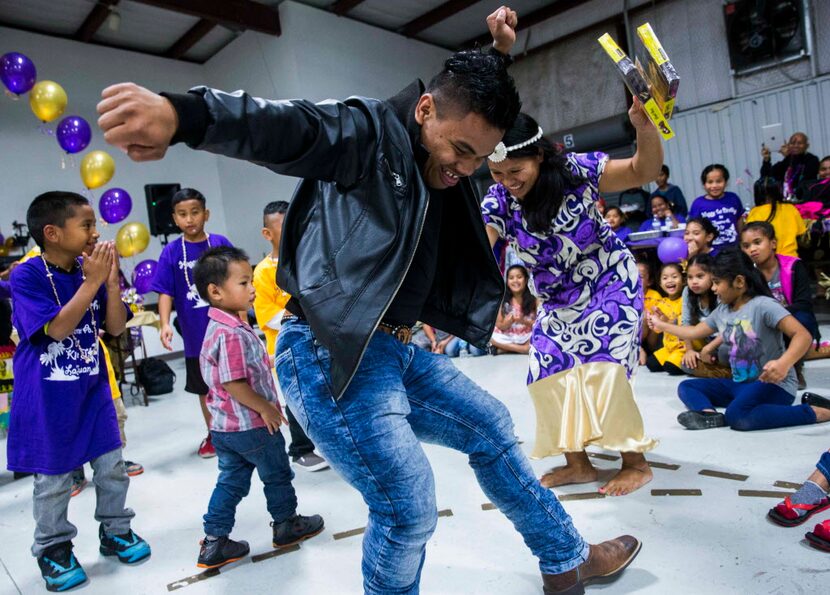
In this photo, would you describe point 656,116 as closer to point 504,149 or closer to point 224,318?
point 504,149

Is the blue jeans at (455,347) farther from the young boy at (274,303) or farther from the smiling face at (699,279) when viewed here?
the young boy at (274,303)

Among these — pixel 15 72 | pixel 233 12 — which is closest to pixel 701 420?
pixel 15 72

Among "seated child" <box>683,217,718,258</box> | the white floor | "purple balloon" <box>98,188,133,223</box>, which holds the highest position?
"purple balloon" <box>98,188,133,223</box>

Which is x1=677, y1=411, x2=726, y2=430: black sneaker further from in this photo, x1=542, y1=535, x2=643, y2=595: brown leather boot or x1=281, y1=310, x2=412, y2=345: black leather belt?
x1=281, y1=310, x2=412, y2=345: black leather belt

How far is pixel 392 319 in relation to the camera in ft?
4.46

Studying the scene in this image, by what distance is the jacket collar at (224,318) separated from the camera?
2.13 m

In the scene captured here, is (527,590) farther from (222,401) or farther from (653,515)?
(222,401)

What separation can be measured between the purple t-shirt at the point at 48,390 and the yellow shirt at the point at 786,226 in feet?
15.2

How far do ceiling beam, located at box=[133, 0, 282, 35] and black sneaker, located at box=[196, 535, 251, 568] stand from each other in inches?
251

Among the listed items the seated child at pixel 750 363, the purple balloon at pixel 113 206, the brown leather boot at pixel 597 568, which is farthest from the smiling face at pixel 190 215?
the purple balloon at pixel 113 206

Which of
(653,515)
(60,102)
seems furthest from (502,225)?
(60,102)

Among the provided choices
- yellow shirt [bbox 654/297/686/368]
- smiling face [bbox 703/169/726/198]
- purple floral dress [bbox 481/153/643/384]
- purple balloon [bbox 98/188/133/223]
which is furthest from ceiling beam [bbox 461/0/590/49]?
purple floral dress [bbox 481/153/643/384]

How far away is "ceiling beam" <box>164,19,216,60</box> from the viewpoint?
8091 millimetres

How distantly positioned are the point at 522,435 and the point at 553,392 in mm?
806
